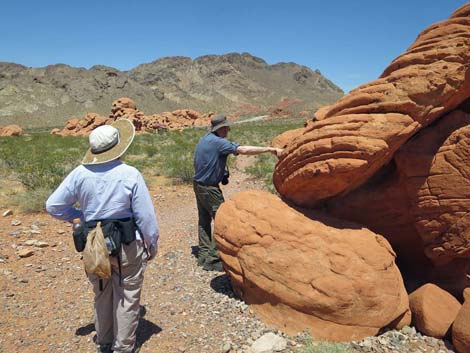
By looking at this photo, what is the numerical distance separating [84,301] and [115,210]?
89.4 inches

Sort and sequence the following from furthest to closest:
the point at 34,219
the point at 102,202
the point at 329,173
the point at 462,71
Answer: the point at 34,219
the point at 329,173
the point at 462,71
the point at 102,202

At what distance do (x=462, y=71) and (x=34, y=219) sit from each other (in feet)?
25.7

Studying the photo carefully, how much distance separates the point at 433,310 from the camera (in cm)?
392

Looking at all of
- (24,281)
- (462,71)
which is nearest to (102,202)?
(24,281)

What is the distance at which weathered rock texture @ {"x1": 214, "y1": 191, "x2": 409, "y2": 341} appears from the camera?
Result: 3.68 m

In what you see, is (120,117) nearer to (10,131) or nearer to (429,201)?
(10,131)

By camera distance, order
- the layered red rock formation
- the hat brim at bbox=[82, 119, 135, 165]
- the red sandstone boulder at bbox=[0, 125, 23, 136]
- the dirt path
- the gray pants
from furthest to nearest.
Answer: the red sandstone boulder at bbox=[0, 125, 23, 136]
the dirt path
the layered red rock formation
the gray pants
the hat brim at bbox=[82, 119, 135, 165]

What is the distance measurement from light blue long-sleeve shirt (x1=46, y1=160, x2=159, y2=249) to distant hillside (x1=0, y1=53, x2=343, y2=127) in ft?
230

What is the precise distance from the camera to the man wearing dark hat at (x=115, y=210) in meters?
3.03

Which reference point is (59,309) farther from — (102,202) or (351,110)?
(351,110)

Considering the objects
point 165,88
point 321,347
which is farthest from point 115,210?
point 165,88

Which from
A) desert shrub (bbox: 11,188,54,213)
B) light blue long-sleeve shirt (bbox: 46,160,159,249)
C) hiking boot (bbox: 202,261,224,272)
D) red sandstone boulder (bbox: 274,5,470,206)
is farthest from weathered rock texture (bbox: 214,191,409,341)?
desert shrub (bbox: 11,188,54,213)

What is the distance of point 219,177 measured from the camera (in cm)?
519

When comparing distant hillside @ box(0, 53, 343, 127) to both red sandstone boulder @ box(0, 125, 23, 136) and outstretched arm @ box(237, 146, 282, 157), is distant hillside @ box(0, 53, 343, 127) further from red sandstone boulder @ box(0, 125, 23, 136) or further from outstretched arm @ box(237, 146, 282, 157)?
outstretched arm @ box(237, 146, 282, 157)
